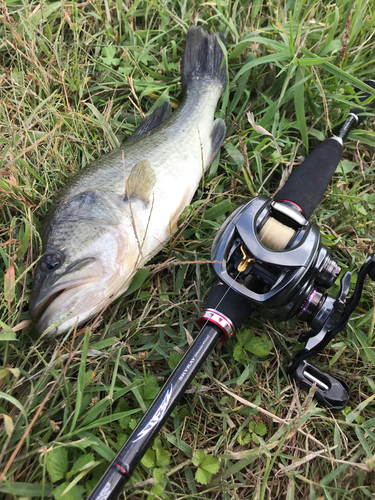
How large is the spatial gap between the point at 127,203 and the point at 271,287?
3.71 ft

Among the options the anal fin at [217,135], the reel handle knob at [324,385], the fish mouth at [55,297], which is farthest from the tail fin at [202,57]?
the reel handle knob at [324,385]

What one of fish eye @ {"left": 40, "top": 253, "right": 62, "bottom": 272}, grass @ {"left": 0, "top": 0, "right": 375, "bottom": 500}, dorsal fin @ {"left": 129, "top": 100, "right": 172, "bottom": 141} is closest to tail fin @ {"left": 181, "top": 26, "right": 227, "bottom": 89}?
grass @ {"left": 0, "top": 0, "right": 375, "bottom": 500}

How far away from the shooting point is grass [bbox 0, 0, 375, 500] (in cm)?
193

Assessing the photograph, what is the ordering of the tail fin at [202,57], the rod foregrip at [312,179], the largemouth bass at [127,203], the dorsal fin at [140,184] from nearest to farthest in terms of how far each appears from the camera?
the largemouth bass at [127,203] < the rod foregrip at [312,179] < the dorsal fin at [140,184] < the tail fin at [202,57]

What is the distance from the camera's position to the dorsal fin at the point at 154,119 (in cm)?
293

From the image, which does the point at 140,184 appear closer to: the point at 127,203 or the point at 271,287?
the point at 127,203

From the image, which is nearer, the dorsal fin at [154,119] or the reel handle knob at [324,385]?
the reel handle knob at [324,385]

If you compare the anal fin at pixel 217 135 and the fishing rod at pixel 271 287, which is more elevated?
the anal fin at pixel 217 135

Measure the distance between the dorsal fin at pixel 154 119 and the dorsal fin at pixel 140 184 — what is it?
0.61 m

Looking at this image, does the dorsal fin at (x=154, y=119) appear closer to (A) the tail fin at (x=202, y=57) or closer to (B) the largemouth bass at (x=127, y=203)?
(B) the largemouth bass at (x=127, y=203)

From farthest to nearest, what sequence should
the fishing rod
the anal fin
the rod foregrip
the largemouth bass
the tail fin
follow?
the tail fin
the anal fin
the rod foregrip
the largemouth bass
the fishing rod

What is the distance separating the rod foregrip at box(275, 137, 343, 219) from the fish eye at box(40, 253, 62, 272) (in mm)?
1451

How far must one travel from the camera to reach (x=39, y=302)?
2025 mm

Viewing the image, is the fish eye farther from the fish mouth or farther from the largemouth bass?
the fish mouth
